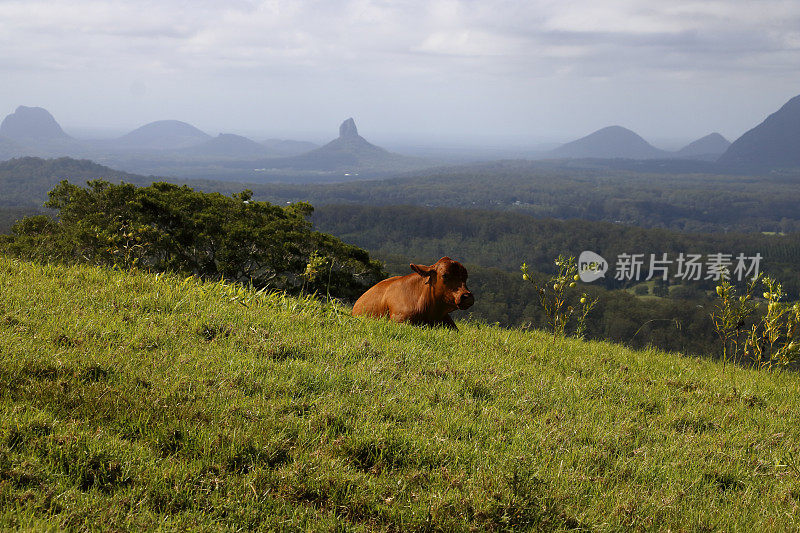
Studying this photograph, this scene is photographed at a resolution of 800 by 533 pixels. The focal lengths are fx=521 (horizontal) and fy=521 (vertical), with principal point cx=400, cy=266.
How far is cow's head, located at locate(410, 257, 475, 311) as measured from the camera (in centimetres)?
761

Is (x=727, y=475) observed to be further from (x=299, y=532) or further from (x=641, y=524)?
(x=299, y=532)

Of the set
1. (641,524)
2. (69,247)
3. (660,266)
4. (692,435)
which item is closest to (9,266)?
(641,524)

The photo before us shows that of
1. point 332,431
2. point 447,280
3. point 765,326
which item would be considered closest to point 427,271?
point 447,280

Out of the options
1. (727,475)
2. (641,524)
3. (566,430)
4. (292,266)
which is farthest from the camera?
(292,266)

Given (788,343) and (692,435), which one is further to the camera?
(788,343)

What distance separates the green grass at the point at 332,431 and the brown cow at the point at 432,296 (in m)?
1.13

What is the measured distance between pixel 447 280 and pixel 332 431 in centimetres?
418

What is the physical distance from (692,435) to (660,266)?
187307 millimetres

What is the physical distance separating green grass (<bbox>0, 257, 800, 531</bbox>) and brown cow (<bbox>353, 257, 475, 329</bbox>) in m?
1.13

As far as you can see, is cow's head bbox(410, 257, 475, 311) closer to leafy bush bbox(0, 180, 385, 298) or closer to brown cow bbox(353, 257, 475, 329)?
brown cow bbox(353, 257, 475, 329)

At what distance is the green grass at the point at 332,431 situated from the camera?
118 inches

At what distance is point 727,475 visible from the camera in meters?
4.08

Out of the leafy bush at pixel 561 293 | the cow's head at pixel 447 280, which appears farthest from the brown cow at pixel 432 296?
the leafy bush at pixel 561 293

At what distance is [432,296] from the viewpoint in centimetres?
773
